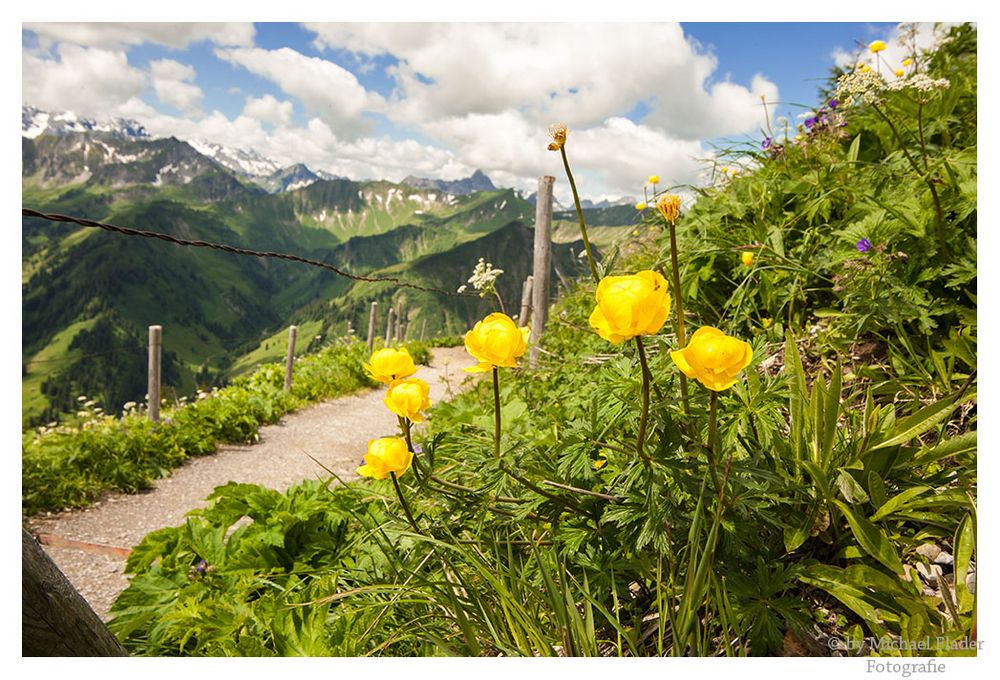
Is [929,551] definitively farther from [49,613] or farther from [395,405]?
[49,613]

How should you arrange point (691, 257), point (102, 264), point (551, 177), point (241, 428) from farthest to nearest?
point (102, 264) < point (241, 428) < point (551, 177) < point (691, 257)

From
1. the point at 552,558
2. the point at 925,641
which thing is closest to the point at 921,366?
the point at 925,641

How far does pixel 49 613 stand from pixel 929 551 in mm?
2077

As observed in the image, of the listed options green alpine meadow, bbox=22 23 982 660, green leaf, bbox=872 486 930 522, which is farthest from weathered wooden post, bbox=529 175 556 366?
green leaf, bbox=872 486 930 522

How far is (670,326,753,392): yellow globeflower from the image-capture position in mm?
787

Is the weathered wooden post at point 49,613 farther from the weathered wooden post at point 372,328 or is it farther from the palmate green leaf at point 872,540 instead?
the weathered wooden post at point 372,328

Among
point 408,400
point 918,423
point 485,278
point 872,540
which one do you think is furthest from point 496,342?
point 485,278

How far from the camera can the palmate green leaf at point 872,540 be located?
3.95 feet

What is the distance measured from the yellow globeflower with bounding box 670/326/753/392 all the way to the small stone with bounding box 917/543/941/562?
3.63ft

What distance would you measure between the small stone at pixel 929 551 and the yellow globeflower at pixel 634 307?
4.07 feet

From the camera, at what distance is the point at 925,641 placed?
1009 mm

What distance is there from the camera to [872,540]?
4.04 feet
